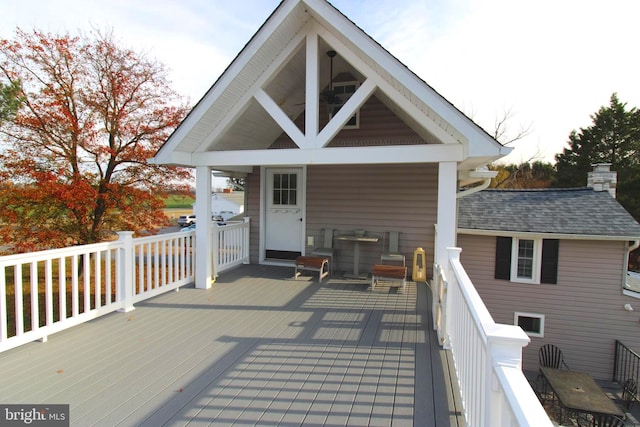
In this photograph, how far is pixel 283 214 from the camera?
735 cm

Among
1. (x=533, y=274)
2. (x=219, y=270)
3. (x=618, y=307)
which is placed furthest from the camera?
(x=533, y=274)

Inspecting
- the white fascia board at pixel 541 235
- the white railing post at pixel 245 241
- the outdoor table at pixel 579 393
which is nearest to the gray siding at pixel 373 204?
the white railing post at pixel 245 241

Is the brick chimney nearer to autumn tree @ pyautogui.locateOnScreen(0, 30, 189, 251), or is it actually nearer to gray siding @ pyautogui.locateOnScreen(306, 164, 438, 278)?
gray siding @ pyautogui.locateOnScreen(306, 164, 438, 278)

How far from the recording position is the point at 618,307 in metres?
8.33

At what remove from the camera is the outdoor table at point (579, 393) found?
6.41 metres

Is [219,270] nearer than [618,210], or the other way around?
[219,270]

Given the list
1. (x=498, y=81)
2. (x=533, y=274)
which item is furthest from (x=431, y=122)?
(x=498, y=81)

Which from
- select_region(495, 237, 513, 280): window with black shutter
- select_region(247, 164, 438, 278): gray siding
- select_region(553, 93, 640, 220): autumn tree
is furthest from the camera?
select_region(553, 93, 640, 220): autumn tree

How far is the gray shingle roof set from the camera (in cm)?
842

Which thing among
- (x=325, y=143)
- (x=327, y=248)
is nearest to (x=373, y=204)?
(x=327, y=248)

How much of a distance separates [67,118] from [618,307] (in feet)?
43.8

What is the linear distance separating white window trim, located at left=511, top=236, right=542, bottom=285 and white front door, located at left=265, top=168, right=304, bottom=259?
19.3 feet

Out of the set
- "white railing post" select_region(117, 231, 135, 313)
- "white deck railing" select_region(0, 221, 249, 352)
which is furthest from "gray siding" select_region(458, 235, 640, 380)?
"white railing post" select_region(117, 231, 135, 313)

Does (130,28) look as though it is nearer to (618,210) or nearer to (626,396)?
(618,210)
